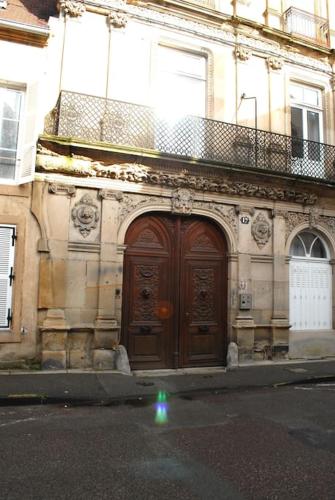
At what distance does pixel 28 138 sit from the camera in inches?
Answer: 315

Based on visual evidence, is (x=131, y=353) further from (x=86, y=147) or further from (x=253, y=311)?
(x=86, y=147)

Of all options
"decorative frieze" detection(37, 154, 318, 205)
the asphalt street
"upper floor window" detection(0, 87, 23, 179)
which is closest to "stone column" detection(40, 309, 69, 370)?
the asphalt street

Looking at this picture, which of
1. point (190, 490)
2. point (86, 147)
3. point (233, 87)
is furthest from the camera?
point (233, 87)

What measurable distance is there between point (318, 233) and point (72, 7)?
7.79 meters

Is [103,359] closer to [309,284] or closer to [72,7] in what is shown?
[309,284]

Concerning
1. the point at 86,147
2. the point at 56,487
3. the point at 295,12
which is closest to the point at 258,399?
the point at 56,487

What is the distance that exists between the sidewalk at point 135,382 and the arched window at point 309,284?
1463mm

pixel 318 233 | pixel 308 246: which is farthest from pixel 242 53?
pixel 308 246

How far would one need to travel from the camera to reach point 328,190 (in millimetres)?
10461

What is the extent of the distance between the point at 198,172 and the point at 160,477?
679 centimetres

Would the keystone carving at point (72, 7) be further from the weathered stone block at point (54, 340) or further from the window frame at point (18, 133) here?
the weathered stone block at point (54, 340)

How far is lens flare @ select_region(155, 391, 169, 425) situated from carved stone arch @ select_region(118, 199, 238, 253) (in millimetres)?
3274

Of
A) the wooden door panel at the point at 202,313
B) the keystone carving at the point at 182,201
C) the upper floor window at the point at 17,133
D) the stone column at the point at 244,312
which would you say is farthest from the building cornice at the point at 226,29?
the wooden door panel at the point at 202,313

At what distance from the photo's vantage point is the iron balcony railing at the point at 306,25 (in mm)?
11258
